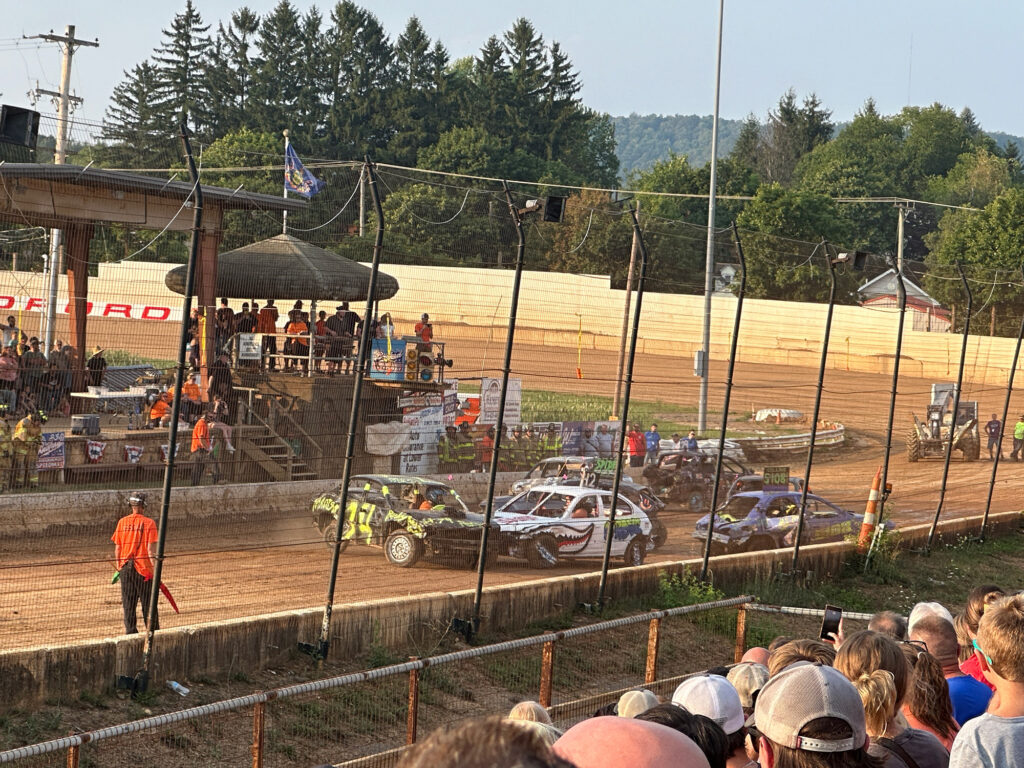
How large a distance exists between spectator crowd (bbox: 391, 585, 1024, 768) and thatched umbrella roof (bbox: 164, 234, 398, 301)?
1848cm

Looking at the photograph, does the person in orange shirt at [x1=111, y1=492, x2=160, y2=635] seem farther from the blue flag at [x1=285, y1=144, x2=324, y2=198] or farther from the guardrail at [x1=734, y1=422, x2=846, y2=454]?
the guardrail at [x1=734, y1=422, x2=846, y2=454]

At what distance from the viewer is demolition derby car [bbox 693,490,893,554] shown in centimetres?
1875

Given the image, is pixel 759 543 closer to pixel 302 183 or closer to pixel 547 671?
pixel 302 183

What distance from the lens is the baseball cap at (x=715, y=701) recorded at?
4352mm

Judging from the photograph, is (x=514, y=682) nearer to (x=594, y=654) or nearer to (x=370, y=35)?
(x=594, y=654)

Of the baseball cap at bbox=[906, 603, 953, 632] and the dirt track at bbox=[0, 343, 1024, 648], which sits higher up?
the baseball cap at bbox=[906, 603, 953, 632]

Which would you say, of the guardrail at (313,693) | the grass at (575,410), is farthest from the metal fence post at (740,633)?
the grass at (575,410)

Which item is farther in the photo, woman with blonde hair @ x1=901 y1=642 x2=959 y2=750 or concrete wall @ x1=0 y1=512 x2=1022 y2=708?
concrete wall @ x1=0 y1=512 x2=1022 y2=708

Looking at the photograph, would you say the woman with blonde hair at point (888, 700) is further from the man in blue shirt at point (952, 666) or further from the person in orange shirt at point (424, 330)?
the person in orange shirt at point (424, 330)

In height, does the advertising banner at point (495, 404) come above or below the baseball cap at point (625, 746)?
below

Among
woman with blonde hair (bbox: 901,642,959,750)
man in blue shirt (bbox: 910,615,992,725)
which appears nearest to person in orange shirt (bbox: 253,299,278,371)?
man in blue shirt (bbox: 910,615,992,725)

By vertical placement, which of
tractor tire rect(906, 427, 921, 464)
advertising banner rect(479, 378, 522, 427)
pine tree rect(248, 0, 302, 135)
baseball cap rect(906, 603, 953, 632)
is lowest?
tractor tire rect(906, 427, 921, 464)

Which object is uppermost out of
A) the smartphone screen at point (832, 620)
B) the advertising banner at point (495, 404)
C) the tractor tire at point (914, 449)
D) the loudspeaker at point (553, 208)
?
the loudspeaker at point (553, 208)

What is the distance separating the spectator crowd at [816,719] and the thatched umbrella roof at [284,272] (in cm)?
1848
